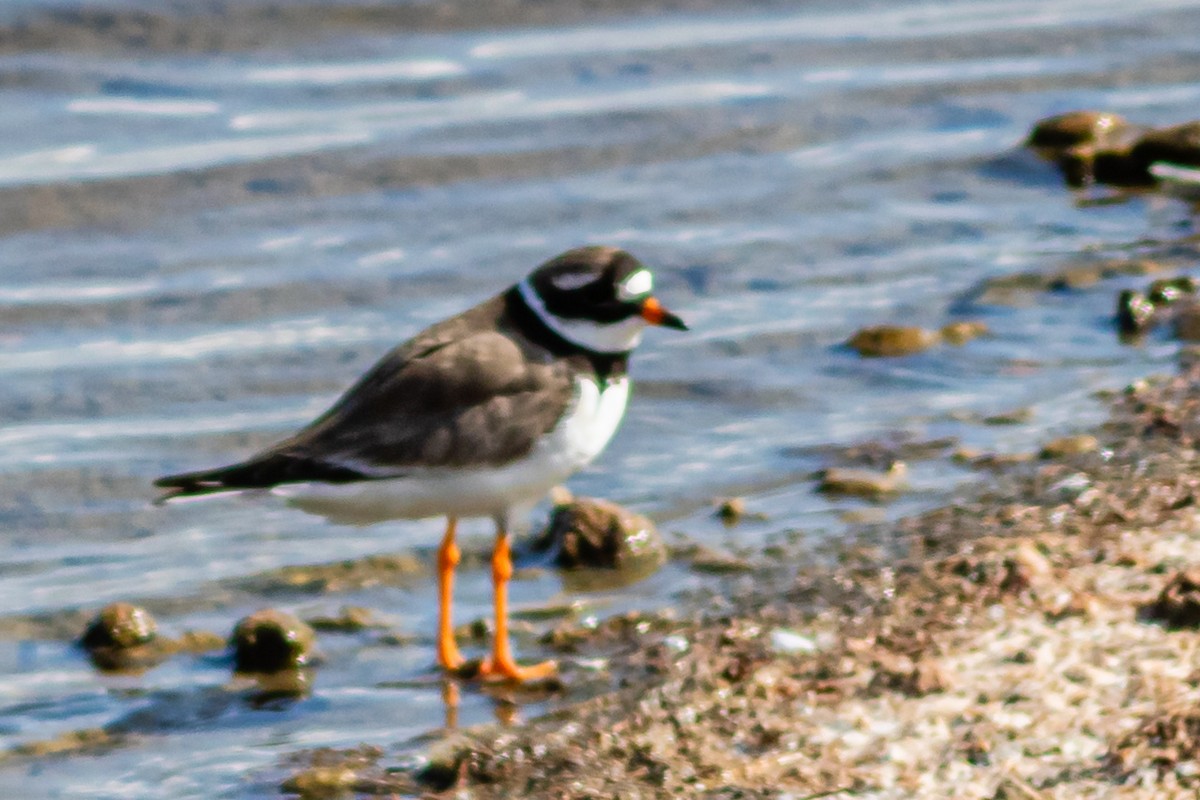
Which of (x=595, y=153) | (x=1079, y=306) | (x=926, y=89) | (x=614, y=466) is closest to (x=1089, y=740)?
(x=614, y=466)

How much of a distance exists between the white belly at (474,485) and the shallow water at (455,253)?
577 mm

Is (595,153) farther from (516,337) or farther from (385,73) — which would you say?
(516,337)

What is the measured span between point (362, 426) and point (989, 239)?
5.66 m

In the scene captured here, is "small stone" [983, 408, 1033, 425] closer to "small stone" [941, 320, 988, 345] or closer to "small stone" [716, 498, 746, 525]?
"small stone" [941, 320, 988, 345]

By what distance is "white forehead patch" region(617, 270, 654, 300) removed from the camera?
20.7ft

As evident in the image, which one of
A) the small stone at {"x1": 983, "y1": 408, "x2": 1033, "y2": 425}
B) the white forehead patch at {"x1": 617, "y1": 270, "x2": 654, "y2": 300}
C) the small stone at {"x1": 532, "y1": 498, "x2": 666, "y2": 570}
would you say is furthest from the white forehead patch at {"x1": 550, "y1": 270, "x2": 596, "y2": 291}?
the small stone at {"x1": 983, "y1": 408, "x2": 1033, "y2": 425}

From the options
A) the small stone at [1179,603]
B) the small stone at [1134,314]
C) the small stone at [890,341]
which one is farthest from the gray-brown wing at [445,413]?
the small stone at [1134,314]

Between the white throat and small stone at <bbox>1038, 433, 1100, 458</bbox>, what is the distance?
215cm

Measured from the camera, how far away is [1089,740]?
4984 millimetres

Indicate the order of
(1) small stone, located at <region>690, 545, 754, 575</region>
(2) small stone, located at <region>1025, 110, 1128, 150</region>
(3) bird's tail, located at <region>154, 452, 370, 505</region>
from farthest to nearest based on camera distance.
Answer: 1. (2) small stone, located at <region>1025, 110, 1128, 150</region>
2. (1) small stone, located at <region>690, 545, 754, 575</region>
3. (3) bird's tail, located at <region>154, 452, 370, 505</region>

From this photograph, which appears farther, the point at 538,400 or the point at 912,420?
the point at 912,420

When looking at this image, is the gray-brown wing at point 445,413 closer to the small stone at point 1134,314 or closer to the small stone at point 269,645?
the small stone at point 269,645

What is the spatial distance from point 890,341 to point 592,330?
3265 millimetres

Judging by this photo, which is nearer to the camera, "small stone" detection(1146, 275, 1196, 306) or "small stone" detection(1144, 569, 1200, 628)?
"small stone" detection(1144, 569, 1200, 628)
